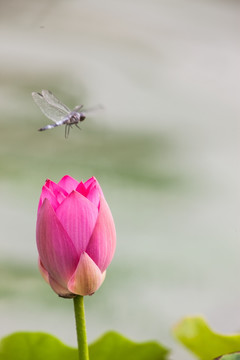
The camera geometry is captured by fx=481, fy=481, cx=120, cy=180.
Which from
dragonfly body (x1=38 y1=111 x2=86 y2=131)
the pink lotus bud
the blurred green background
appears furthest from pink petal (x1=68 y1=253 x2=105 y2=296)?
the blurred green background

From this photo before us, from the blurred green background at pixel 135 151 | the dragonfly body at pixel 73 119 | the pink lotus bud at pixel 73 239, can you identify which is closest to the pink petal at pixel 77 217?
the pink lotus bud at pixel 73 239

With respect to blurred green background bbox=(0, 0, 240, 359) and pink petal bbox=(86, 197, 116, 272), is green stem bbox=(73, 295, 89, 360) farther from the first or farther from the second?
blurred green background bbox=(0, 0, 240, 359)

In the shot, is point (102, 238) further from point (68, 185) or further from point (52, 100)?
point (52, 100)

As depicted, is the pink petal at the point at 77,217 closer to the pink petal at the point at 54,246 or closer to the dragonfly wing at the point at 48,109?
the pink petal at the point at 54,246

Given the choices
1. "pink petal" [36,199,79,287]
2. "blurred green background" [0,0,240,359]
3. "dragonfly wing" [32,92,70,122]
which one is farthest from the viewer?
"blurred green background" [0,0,240,359]

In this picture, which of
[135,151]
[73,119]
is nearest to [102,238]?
[73,119]

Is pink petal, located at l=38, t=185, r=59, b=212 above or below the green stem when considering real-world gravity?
above

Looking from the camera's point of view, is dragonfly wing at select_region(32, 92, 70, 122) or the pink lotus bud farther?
dragonfly wing at select_region(32, 92, 70, 122)
